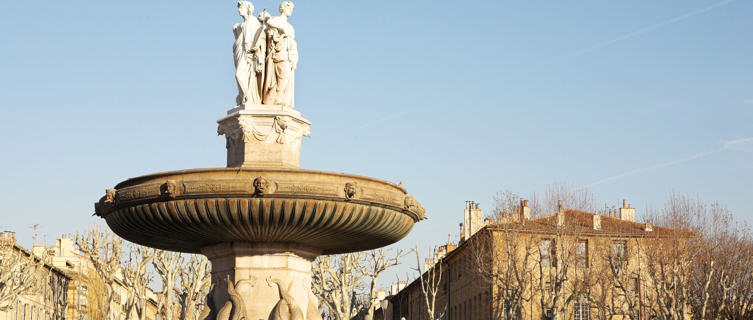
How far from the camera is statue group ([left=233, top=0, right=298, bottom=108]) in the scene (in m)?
16.2

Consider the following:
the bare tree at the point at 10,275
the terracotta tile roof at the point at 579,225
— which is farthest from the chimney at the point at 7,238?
the terracotta tile roof at the point at 579,225

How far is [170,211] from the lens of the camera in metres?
13.9

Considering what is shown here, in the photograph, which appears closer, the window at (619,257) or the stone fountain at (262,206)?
the stone fountain at (262,206)

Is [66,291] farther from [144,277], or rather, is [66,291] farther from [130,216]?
[130,216]

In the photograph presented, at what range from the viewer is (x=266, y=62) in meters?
16.3

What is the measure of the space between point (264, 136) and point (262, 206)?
7.77 ft

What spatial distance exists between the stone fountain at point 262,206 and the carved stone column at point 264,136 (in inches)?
0.6

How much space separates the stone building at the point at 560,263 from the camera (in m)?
52.2

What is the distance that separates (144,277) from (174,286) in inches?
202

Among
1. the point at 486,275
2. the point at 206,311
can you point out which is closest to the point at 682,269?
the point at 486,275

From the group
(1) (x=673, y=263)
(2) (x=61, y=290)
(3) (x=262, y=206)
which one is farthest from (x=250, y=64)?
(2) (x=61, y=290)

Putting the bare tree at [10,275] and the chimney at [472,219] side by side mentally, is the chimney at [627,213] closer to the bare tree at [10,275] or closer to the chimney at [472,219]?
the chimney at [472,219]

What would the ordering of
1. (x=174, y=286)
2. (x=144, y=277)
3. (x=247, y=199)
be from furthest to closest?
(x=144, y=277)
(x=174, y=286)
(x=247, y=199)

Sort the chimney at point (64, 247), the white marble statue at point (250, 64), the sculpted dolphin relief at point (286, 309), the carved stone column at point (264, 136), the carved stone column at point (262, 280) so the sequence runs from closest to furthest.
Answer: the sculpted dolphin relief at point (286, 309) → the carved stone column at point (262, 280) → the carved stone column at point (264, 136) → the white marble statue at point (250, 64) → the chimney at point (64, 247)
